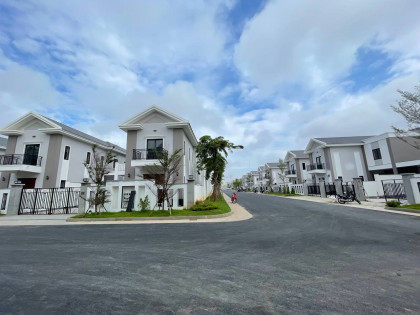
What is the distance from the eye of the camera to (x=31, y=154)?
62.0 feet

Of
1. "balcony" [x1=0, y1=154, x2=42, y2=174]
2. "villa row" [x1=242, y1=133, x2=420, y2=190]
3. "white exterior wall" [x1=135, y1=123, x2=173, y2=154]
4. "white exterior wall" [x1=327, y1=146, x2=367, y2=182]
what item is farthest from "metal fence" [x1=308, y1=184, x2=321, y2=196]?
"balcony" [x1=0, y1=154, x2=42, y2=174]

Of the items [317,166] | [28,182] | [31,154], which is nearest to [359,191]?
[317,166]

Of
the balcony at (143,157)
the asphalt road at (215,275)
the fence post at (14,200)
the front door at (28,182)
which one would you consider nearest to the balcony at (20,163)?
the front door at (28,182)

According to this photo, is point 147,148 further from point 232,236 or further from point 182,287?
point 182,287

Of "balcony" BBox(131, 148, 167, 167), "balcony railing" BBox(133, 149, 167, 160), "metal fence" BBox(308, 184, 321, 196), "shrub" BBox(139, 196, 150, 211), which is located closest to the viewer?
"shrub" BBox(139, 196, 150, 211)

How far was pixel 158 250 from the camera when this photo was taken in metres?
5.50

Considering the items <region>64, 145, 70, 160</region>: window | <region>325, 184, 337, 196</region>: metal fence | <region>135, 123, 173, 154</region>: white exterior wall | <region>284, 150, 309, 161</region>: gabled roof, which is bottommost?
<region>325, 184, 337, 196</region>: metal fence

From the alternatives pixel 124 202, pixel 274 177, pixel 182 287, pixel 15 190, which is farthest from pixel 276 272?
pixel 274 177

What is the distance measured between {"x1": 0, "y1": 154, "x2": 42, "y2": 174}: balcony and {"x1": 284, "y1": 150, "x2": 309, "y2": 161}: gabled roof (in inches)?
1729

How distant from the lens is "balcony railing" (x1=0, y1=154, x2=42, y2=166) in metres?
18.0

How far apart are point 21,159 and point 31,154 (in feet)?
2.83

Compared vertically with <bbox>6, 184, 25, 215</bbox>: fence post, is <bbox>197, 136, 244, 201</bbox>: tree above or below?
above

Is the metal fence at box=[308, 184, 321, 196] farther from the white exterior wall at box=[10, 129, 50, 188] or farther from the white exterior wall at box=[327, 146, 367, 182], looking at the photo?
the white exterior wall at box=[10, 129, 50, 188]

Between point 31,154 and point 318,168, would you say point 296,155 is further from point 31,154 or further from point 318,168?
point 31,154
